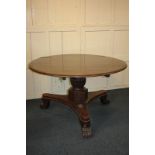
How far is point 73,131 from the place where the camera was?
241 cm

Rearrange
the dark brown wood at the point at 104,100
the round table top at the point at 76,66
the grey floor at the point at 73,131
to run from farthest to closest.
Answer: the dark brown wood at the point at 104,100 → the round table top at the point at 76,66 → the grey floor at the point at 73,131

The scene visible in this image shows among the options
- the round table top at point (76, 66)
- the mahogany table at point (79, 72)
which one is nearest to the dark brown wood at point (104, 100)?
the mahogany table at point (79, 72)

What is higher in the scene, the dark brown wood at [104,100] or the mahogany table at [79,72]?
the mahogany table at [79,72]

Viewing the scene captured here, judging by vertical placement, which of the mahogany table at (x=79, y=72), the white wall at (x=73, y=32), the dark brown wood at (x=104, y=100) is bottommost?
the dark brown wood at (x=104, y=100)

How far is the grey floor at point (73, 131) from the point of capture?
6.72 feet

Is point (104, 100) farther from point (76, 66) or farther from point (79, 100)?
point (76, 66)

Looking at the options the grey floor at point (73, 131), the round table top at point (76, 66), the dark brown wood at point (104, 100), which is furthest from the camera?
the dark brown wood at point (104, 100)

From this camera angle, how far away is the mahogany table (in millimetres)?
2258

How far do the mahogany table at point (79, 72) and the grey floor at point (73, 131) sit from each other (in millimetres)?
123

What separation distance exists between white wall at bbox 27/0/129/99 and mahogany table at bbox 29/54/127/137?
0.37 metres

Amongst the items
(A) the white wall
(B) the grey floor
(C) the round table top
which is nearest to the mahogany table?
(C) the round table top

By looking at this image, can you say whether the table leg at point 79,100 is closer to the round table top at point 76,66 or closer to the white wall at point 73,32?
the round table top at point 76,66
